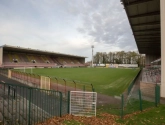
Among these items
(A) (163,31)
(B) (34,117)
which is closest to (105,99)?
(B) (34,117)

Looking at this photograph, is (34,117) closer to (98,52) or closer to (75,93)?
(75,93)

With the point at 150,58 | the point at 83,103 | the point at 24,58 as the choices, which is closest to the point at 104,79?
→ the point at 83,103

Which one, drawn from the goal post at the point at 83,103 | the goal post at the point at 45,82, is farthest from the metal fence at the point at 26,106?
the goal post at the point at 45,82

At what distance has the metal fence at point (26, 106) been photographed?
466cm

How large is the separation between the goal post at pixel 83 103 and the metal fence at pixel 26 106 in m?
0.56

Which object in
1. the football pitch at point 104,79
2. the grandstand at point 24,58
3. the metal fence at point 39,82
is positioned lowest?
the football pitch at point 104,79

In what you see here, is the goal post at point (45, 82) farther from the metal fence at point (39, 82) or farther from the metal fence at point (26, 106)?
the metal fence at point (26, 106)

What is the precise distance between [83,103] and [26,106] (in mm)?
3243

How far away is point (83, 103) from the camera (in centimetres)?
771

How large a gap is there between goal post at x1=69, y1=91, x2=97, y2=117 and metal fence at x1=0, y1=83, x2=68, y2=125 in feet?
1.82

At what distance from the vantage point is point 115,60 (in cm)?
10881

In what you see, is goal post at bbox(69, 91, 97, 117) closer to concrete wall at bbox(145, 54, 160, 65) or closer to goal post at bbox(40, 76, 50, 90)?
goal post at bbox(40, 76, 50, 90)

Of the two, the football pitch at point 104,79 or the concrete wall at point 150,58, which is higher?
the concrete wall at point 150,58

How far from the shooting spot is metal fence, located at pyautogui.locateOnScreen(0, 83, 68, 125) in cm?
466
